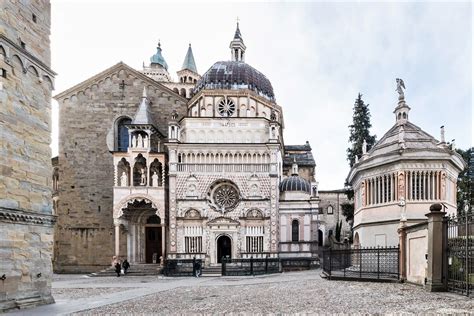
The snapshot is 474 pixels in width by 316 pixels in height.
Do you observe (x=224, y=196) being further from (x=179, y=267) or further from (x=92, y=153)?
(x=92, y=153)

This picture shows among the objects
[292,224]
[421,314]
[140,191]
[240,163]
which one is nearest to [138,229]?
[140,191]

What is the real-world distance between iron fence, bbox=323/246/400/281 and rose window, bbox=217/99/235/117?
17.8m

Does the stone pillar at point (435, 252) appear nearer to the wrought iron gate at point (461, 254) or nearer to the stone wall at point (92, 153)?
the wrought iron gate at point (461, 254)

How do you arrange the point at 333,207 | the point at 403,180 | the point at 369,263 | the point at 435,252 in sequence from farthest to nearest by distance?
the point at 333,207 < the point at 403,180 < the point at 369,263 < the point at 435,252

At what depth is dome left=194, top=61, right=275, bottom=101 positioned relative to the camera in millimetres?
38500

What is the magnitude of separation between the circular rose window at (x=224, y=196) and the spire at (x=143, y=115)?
8080 millimetres

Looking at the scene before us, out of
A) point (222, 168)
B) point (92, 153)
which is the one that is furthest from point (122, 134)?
point (222, 168)

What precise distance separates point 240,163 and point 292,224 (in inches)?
269

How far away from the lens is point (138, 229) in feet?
118

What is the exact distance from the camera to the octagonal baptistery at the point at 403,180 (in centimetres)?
2302

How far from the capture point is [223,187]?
113ft

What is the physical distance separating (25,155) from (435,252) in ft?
44.2

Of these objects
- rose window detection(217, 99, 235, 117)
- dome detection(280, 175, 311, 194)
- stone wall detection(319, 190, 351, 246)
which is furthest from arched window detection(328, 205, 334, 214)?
rose window detection(217, 99, 235, 117)

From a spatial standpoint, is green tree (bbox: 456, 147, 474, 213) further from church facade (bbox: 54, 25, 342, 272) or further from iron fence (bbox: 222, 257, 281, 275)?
iron fence (bbox: 222, 257, 281, 275)
